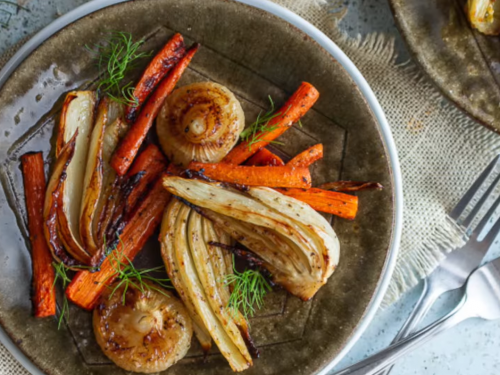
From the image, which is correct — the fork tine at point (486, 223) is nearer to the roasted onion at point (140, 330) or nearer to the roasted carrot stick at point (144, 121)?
the roasted onion at point (140, 330)

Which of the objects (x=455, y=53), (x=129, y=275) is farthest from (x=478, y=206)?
(x=129, y=275)

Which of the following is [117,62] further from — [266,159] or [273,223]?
[273,223]

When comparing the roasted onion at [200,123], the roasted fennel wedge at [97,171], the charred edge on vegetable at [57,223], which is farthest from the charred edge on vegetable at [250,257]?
the charred edge on vegetable at [57,223]

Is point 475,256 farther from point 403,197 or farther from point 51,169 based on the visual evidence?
point 51,169

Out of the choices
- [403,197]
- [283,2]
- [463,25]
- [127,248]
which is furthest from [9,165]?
[463,25]

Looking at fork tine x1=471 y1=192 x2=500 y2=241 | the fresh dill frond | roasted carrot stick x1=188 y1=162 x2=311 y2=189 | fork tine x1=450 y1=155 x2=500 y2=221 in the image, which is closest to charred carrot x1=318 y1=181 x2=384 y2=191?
roasted carrot stick x1=188 y1=162 x2=311 y2=189

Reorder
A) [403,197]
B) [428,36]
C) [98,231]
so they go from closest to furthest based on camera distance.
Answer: [98,231] → [428,36] → [403,197]

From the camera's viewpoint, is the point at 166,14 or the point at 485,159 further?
the point at 485,159
